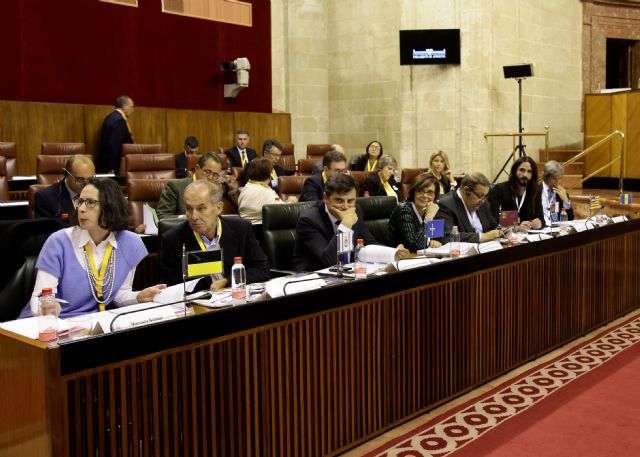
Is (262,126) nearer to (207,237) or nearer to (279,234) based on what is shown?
(279,234)

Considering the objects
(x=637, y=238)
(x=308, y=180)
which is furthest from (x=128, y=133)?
(x=637, y=238)

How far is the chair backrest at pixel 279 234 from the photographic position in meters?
4.26

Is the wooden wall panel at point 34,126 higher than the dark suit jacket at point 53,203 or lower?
higher

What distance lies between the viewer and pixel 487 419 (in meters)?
3.29

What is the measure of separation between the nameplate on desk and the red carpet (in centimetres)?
102

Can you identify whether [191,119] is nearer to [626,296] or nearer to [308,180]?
[308,180]

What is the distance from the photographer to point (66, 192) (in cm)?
481

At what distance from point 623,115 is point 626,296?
6.94m

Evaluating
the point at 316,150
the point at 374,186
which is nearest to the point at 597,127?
the point at 316,150

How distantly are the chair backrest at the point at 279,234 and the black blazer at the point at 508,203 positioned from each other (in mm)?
1902

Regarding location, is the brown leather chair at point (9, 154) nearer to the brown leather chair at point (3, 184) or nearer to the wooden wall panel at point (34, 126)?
the wooden wall panel at point (34, 126)

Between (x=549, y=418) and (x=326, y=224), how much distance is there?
4.68 ft

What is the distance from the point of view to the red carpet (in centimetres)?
297

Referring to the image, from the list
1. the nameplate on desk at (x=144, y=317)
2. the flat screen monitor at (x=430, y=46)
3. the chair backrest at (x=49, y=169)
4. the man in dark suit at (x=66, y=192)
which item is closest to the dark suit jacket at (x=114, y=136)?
the chair backrest at (x=49, y=169)
